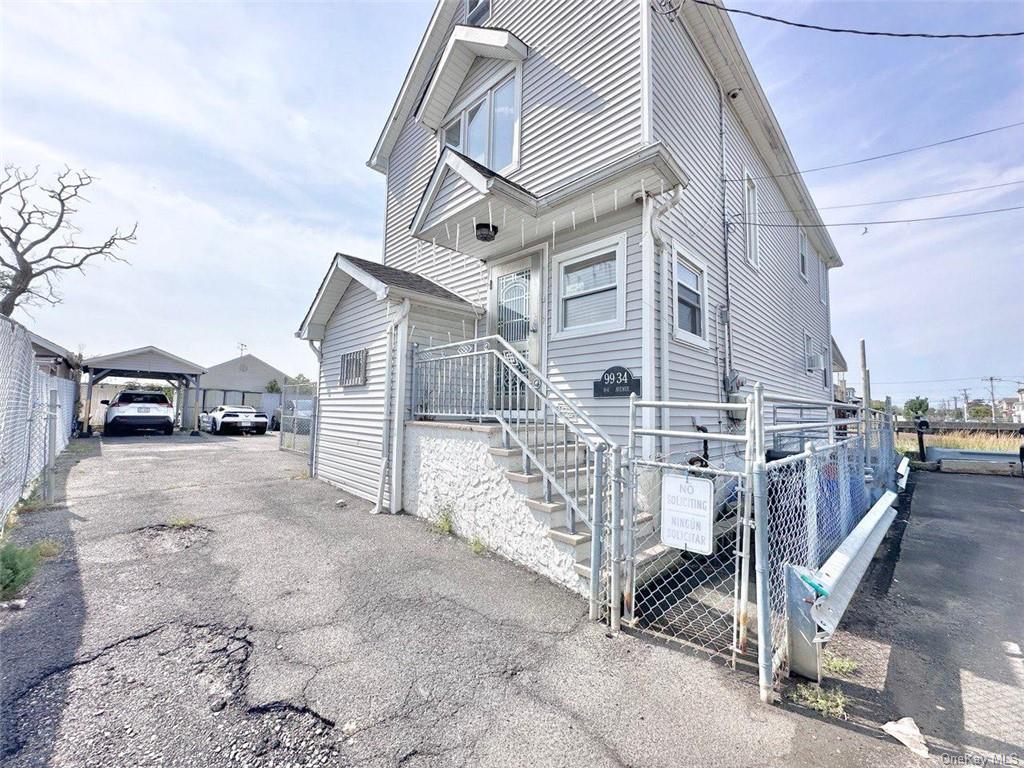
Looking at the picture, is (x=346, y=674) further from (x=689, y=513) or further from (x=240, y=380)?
(x=240, y=380)

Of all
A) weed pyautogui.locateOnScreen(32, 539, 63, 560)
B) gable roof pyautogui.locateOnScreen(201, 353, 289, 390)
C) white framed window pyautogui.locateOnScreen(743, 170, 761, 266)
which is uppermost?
white framed window pyautogui.locateOnScreen(743, 170, 761, 266)

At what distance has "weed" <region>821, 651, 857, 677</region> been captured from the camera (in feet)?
8.23

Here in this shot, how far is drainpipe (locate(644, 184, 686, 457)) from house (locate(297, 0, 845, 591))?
31 mm

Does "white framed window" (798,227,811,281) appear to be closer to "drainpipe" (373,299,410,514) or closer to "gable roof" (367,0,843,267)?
"gable roof" (367,0,843,267)

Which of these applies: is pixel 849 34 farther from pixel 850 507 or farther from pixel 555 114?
pixel 850 507

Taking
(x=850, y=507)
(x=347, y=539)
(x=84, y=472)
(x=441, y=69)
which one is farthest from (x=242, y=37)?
(x=850, y=507)

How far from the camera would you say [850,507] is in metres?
4.81

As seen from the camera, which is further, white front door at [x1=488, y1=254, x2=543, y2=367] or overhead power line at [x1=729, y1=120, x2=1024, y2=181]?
white front door at [x1=488, y1=254, x2=543, y2=367]

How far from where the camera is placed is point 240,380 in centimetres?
3259

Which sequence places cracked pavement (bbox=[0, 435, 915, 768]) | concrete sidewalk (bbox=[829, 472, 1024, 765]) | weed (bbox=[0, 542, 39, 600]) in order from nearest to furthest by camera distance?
cracked pavement (bbox=[0, 435, 915, 768])
concrete sidewalk (bbox=[829, 472, 1024, 765])
weed (bbox=[0, 542, 39, 600])

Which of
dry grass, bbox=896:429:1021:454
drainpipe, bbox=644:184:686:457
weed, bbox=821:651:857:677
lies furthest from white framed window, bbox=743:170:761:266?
dry grass, bbox=896:429:1021:454

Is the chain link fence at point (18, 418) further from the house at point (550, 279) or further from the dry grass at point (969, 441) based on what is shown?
the dry grass at point (969, 441)

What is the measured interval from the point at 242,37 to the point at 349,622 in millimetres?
7185

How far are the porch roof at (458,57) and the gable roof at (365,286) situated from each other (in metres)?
3.57
